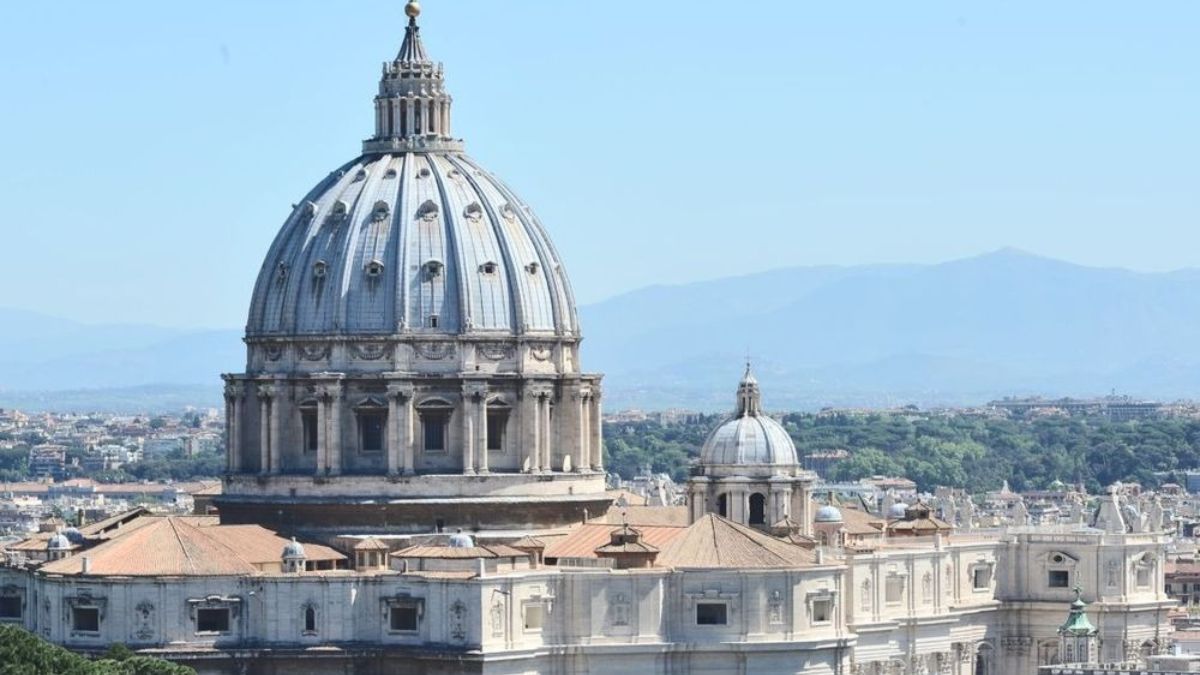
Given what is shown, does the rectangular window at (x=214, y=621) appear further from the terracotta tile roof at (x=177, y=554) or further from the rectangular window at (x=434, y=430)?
the rectangular window at (x=434, y=430)

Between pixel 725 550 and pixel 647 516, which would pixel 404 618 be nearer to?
pixel 725 550

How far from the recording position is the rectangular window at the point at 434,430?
120m

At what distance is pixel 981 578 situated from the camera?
441 ft

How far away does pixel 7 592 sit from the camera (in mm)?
116500

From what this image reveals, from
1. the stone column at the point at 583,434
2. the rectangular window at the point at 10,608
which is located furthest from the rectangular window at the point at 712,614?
the rectangular window at the point at 10,608

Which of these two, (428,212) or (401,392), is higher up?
(428,212)

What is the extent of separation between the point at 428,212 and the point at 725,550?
1531 centimetres

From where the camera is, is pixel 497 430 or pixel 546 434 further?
pixel 546 434

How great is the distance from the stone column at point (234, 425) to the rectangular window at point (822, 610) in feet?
61.4

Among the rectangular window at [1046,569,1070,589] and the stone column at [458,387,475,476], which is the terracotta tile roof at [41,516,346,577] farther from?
the rectangular window at [1046,569,1070,589]

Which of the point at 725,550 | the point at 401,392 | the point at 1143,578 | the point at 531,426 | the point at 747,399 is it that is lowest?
the point at 1143,578

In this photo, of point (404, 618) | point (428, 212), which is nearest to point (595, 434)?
point (428, 212)

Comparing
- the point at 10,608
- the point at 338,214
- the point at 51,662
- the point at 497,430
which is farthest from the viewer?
the point at 338,214

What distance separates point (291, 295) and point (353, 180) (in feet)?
14.1
